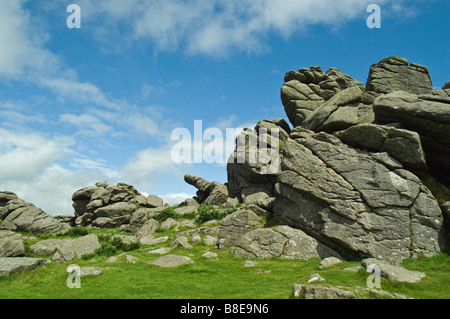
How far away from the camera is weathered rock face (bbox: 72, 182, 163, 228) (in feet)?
229

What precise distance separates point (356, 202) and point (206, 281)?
17.4m

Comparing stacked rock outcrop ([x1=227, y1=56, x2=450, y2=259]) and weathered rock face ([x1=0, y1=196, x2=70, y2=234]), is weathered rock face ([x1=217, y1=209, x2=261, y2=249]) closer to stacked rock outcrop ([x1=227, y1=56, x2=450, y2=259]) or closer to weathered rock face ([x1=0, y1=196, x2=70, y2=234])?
stacked rock outcrop ([x1=227, y1=56, x2=450, y2=259])

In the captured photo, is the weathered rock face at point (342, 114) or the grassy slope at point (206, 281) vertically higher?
the weathered rock face at point (342, 114)

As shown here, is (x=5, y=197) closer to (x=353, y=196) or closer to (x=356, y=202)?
(x=353, y=196)

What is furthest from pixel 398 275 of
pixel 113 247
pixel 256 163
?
pixel 256 163

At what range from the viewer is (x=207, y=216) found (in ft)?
156

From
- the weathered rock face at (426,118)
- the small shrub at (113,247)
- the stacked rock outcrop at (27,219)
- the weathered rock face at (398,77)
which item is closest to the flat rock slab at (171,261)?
the small shrub at (113,247)

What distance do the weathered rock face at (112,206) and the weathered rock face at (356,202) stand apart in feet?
148

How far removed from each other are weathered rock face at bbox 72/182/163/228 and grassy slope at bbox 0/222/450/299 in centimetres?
4349

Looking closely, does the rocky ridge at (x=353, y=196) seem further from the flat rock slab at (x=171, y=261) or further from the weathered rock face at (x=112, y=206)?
the weathered rock face at (x=112, y=206)

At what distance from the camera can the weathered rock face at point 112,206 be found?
69688 mm
